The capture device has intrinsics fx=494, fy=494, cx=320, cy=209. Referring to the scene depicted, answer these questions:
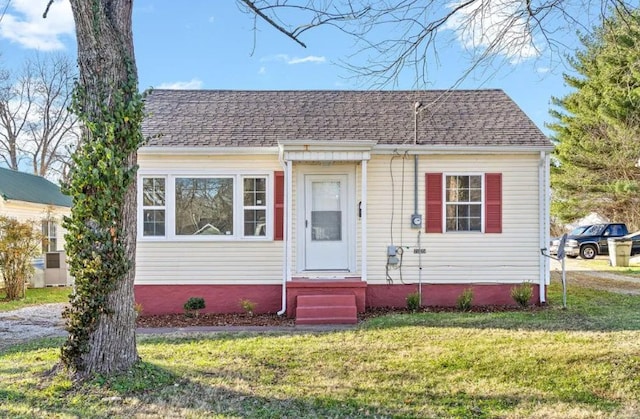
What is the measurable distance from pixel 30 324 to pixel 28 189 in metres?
9.52

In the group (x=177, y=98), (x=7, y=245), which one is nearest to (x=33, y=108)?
(x=7, y=245)

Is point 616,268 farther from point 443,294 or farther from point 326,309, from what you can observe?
point 326,309

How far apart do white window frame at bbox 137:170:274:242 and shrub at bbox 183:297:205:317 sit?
1.10m

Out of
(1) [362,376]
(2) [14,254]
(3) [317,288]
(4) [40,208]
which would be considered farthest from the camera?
(4) [40,208]

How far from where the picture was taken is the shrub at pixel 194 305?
29.2 ft

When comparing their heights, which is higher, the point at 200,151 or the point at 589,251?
the point at 200,151

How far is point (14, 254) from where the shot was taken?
1192 centimetres

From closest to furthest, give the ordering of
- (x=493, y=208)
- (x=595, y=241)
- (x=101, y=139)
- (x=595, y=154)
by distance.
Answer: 1. (x=101, y=139)
2. (x=493, y=208)
3. (x=595, y=241)
4. (x=595, y=154)

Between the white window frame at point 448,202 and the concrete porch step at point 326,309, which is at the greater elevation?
the white window frame at point 448,202

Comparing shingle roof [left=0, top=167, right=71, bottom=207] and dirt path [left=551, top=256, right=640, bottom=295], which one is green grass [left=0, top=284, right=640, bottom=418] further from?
shingle roof [left=0, top=167, right=71, bottom=207]

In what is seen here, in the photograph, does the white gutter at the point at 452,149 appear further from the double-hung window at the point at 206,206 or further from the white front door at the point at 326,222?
the double-hung window at the point at 206,206

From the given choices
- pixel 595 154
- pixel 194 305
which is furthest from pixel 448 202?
pixel 595 154

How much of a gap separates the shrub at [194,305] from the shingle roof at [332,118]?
283cm

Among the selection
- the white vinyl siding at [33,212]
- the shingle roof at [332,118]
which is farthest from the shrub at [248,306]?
the white vinyl siding at [33,212]
